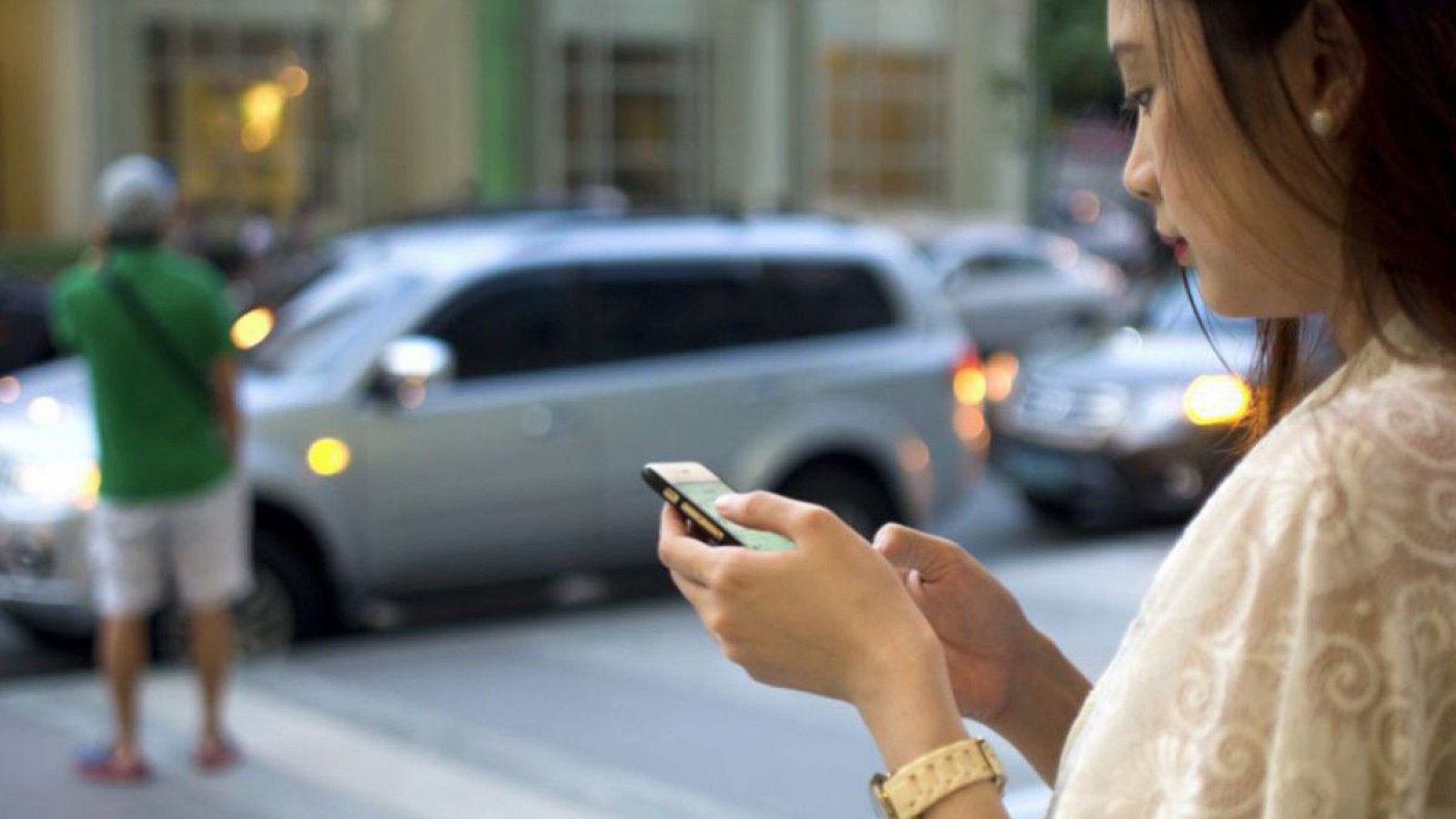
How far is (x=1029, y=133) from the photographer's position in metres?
20.8

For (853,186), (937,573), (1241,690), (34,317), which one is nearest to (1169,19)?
(1241,690)

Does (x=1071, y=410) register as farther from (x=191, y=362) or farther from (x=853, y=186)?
(x=853, y=186)

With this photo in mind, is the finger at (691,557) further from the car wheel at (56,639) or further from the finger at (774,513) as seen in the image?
the car wheel at (56,639)

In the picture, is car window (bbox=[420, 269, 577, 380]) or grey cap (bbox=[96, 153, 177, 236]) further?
car window (bbox=[420, 269, 577, 380])

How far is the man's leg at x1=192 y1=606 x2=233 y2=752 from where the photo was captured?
21.6 ft

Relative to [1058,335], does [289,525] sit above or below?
above

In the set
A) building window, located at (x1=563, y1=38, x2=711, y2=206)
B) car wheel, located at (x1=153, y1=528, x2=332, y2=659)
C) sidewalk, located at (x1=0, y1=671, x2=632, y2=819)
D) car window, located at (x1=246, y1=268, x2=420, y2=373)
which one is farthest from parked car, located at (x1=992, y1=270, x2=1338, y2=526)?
building window, located at (x1=563, y1=38, x2=711, y2=206)

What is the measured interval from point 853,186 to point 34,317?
68.2 ft

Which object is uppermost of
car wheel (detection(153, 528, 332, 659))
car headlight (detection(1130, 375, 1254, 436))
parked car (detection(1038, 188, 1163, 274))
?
car headlight (detection(1130, 375, 1254, 436))

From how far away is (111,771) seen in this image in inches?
254

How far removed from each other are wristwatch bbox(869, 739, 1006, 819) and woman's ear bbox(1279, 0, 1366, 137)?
50 centimetres

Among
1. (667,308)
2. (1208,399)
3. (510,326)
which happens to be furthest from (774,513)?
(1208,399)

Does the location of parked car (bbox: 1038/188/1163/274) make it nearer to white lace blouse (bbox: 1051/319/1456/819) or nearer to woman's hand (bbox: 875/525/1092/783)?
woman's hand (bbox: 875/525/1092/783)

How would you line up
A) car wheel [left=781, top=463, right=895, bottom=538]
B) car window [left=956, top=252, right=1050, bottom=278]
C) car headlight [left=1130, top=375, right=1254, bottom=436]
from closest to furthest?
car wheel [left=781, top=463, right=895, bottom=538]
car headlight [left=1130, top=375, right=1254, bottom=436]
car window [left=956, top=252, right=1050, bottom=278]
